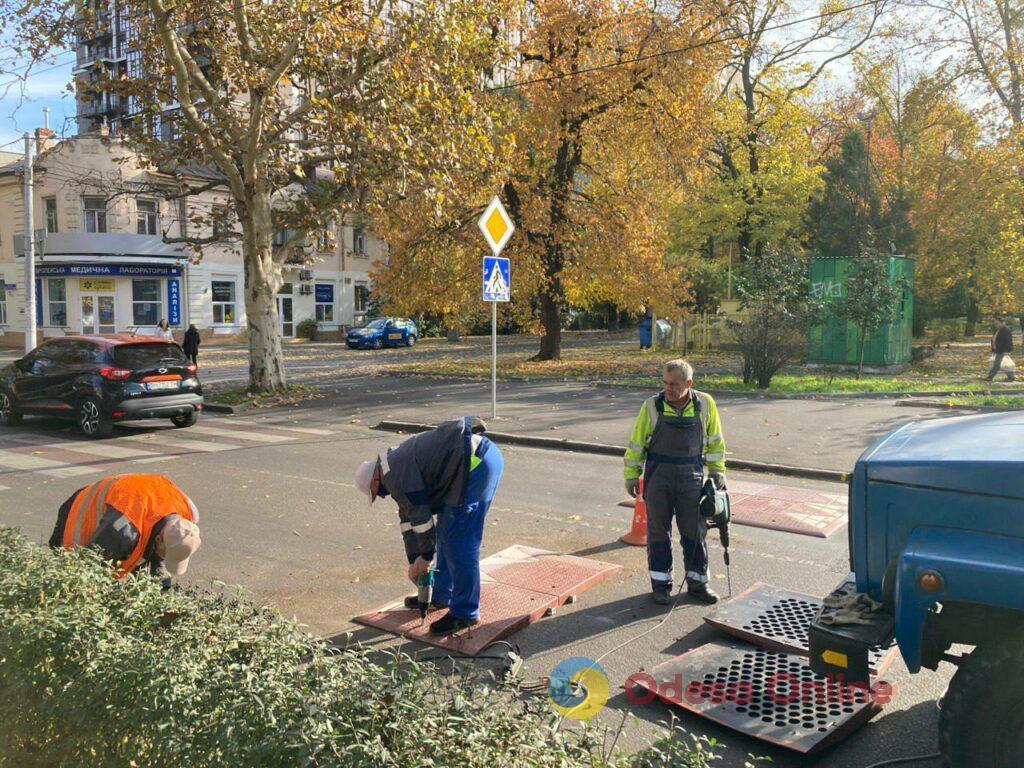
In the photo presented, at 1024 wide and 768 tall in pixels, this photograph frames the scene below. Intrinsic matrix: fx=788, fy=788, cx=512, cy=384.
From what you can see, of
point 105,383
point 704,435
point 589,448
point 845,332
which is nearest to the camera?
point 704,435

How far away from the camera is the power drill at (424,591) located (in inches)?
191

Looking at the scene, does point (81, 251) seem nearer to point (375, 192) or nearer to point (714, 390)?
point (375, 192)

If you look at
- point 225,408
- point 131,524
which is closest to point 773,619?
point 131,524

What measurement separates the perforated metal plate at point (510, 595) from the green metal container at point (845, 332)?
17234 mm

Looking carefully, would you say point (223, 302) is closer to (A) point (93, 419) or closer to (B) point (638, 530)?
(A) point (93, 419)

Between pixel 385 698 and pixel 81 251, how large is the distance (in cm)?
3881

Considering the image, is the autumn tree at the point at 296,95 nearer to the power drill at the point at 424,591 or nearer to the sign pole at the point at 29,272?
the sign pole at the point at 29,272

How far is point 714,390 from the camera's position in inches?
691

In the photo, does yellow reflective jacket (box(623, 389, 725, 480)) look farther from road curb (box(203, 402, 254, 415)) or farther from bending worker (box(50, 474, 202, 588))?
road curb (box(203, 402, 254, 415))

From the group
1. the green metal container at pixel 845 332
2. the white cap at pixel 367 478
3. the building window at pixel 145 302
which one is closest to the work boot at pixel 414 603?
the white cap at pixel 367 478

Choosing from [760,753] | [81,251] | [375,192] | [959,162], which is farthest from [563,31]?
[81,251]

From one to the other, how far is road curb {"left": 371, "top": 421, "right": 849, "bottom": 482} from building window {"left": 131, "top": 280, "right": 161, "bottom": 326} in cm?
2854

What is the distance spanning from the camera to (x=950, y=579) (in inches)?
118

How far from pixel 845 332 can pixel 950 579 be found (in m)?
21.0
